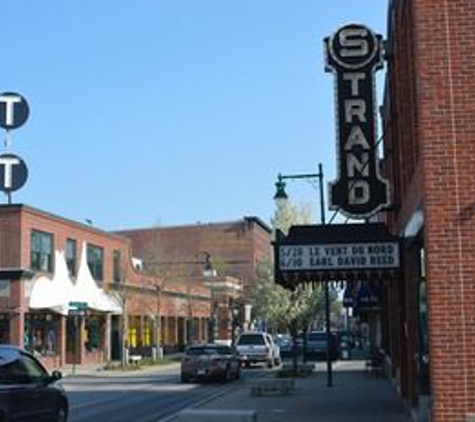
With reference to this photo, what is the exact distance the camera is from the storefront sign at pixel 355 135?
20.0m

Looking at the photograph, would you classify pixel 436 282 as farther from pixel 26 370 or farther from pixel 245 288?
pixel 245 288

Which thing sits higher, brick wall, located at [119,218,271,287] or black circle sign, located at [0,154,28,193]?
brick wall, located at [119,218,271,287]

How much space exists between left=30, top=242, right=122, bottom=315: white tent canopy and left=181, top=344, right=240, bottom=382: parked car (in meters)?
13.8

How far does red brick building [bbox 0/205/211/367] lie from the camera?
158 ft

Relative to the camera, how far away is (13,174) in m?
17.4

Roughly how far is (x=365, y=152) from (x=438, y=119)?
6146 millimetres

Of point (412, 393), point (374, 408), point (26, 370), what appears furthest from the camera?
point (374, 408)

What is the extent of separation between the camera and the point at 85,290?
179ft

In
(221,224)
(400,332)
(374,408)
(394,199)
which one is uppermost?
(221,224)

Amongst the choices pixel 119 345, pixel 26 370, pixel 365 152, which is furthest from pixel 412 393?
pixel 119 345

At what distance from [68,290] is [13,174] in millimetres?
35962

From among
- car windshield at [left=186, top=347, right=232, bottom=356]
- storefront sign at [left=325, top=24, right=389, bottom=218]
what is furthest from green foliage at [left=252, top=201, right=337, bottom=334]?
storefront sign at [left=325, top=24, right=389, bottom=218]

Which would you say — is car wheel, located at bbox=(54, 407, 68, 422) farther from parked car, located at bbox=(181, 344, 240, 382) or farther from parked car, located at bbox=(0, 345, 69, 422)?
parked car, located at bbox=(181, 344, 240, 382)

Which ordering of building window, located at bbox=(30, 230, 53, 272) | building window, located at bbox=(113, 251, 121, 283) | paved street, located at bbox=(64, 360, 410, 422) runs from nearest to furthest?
paved street, located at bbox=(64, 360, 410, 422), building window, located at bbox=(30, 230, 53, 272), building window, located at bbox=(113, 251, 121, 283)
